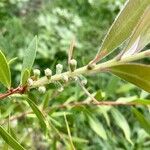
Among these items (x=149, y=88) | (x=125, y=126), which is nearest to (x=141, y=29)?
(x=149, y=88)

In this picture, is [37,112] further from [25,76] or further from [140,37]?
[140,37]

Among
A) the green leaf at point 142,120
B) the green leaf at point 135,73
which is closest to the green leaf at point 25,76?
the green leaf at point 135,73

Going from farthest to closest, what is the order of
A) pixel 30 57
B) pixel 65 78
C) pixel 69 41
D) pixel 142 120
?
pixel 69 41, pixel 142 120, pixel 30 57, pixel 65 78

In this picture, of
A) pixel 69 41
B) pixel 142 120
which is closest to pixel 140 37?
pixel 142 120

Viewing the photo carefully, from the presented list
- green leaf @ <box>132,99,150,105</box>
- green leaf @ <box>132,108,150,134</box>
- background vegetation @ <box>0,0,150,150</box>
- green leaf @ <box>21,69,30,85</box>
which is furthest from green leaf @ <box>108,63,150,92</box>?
background vegetation @ <box>0,0,150,150</box>

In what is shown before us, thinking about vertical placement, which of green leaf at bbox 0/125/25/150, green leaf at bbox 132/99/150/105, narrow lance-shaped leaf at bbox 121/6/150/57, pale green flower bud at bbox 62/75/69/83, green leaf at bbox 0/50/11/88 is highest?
narrow lance-shaped leaf at bbox 121/6/150/57

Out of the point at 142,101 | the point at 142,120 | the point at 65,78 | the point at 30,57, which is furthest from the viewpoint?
the point at 142,120

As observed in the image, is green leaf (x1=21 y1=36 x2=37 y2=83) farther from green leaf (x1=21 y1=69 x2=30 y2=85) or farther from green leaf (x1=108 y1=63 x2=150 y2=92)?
green leaf (x1=108 y1=63 x2=150 y2=92)
